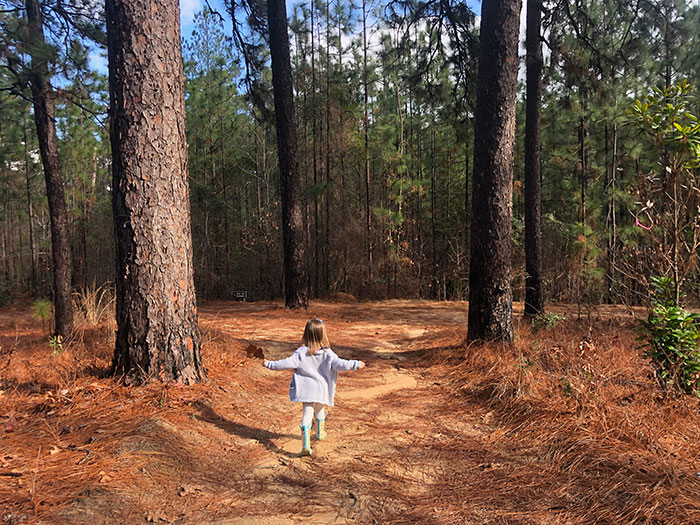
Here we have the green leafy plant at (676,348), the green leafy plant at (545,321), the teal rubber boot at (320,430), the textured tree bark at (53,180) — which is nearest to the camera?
the teal rubber boot at (320,430)

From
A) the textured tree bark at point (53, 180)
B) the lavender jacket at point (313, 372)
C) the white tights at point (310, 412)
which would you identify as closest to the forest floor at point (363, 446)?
the white tights at point (310, 412)

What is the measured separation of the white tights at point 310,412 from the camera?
3318 millimetres

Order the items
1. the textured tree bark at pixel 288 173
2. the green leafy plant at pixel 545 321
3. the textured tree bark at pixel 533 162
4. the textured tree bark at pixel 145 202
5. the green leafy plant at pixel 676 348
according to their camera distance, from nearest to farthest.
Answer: the green leafy plant at pixel 676 348 < the textured tree bark at pixel 145 202 < the green leafy plant at pixel 545 321 < the textured tree bark at pixel 533 162 < the textured tree bark at pixel 288 173

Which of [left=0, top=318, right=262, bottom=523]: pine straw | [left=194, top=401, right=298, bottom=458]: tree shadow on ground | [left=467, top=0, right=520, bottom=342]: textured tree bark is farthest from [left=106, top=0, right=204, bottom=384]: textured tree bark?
[left=467, top=0, right=520, bottom=342]: textured tree bark

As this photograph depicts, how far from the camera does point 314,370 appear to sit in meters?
3.50

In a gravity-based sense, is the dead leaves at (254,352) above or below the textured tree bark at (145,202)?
below

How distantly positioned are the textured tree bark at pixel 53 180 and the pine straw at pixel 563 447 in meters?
6.32

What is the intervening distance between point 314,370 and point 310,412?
1.06ft

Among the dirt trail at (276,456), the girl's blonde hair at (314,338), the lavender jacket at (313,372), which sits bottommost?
the dirt trail at (276,456)

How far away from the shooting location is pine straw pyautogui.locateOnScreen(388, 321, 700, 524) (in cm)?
239

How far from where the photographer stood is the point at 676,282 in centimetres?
392

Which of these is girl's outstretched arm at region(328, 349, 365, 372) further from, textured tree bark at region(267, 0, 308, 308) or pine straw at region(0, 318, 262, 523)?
textured tree bark at region(267, 0, 308, 308)

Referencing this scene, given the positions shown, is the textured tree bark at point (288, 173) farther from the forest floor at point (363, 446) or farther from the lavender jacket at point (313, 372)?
the lavender jacket at point (313, 372)

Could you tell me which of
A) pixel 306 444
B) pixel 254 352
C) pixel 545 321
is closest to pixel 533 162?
pixel 545 321
